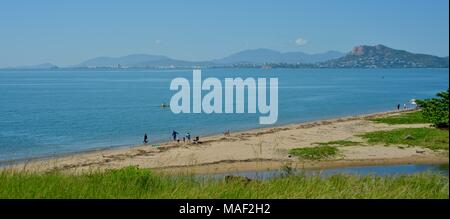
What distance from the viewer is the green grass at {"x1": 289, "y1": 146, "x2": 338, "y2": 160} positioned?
34.8 meters

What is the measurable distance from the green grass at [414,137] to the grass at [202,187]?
98.7 ft

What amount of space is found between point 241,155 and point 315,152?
4465 mm

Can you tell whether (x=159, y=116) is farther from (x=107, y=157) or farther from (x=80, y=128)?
(x=107, y=157)

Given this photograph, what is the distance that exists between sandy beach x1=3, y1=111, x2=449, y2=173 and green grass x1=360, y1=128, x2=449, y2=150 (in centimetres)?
119

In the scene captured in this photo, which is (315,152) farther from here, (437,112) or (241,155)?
(437,112)

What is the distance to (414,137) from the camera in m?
40.3

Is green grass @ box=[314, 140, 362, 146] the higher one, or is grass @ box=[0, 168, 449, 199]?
grass @ box=[0, 168, 449, 199]

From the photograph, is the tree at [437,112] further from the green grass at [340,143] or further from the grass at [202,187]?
the grass at [202,187]

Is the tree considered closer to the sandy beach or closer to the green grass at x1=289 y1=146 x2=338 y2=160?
the sandy beach

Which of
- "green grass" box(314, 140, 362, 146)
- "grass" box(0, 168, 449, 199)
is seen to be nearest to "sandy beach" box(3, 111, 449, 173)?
"green grass" box(314, 140, 362, 146)

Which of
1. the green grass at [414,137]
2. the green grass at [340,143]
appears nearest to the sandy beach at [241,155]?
the green grass at [340,143]

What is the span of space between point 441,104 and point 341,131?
30.0 feet

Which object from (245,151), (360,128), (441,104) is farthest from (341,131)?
(245,151)
